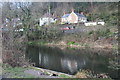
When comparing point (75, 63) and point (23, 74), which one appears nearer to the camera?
point (23, 74)

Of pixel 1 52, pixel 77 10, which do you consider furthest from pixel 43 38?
pixel 1 52

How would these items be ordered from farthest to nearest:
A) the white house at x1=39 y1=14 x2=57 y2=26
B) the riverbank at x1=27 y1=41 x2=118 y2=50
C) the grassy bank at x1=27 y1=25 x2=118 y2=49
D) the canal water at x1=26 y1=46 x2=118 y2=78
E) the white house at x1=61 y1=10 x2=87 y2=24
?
the white house at x1=61 y1=10 x2=87 y2=24
the white house at x1=39 y1=14 x2=57 y2=26
the grassy bank at x1=27 y1=25 x2=118 y2=49
the riverbank at x1=27 y1=41 x2=118 y2=50
the canal water at x1=26 y1=46 x2=118 y2=78

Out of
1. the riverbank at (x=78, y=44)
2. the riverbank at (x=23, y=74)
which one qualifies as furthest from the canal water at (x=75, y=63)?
the riverbank at (x=78, y=44)

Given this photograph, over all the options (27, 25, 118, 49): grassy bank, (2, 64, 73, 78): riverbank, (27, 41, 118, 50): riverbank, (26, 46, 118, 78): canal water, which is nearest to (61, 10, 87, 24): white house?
(27, 25, 118, 49): grassy bank

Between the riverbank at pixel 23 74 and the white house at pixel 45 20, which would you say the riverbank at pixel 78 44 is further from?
the riverbank at pixel 23 74

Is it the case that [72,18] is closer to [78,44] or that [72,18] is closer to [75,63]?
[78,44]

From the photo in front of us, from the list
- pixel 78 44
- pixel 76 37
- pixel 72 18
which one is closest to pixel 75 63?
pixel 78 44

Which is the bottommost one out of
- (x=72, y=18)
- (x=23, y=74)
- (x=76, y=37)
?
(x=23, y=74)

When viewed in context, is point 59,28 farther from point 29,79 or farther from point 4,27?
point 29,79

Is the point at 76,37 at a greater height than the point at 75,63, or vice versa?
the point at 76,37

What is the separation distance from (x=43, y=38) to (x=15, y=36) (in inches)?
569

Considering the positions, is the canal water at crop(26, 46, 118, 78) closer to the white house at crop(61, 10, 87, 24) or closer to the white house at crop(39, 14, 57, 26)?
the white house at crop(39, 14, 57, 26)

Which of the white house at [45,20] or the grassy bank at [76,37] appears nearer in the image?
the grassy bank at [76,37]

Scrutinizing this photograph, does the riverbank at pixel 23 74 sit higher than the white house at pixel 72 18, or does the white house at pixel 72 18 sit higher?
the white house at pixel 72 18
